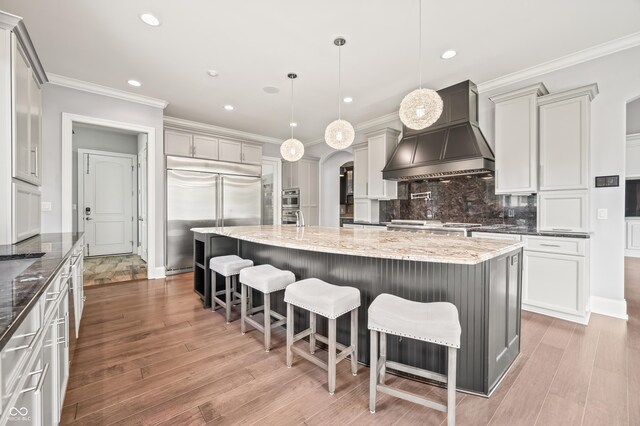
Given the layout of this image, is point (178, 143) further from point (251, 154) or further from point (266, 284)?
point (266, 284)

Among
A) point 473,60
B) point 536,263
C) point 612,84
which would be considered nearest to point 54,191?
point 473,60

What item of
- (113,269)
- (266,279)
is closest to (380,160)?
(266,279)

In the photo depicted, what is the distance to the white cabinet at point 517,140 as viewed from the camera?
124 inches

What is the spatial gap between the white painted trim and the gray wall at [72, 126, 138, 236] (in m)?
7.93

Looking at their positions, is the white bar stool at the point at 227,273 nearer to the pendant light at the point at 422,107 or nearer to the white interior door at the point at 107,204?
the pendant light at the point at 422,107

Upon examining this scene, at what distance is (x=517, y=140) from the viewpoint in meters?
3.27

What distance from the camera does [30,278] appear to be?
1125 millimetres

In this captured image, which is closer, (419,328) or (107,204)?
(419,328)

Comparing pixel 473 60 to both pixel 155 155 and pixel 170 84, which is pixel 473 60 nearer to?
pixel 170 84

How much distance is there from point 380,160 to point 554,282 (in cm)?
285

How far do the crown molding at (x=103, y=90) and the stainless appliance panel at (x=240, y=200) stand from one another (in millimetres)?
1592

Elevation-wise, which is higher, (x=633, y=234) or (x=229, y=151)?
(x=229, y=151)

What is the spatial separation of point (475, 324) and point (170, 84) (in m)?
4.37

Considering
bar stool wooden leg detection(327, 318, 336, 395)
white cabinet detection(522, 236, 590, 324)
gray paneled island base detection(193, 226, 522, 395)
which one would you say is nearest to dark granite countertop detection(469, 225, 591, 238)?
white cabinet detection(522, 236, 590, 324)
